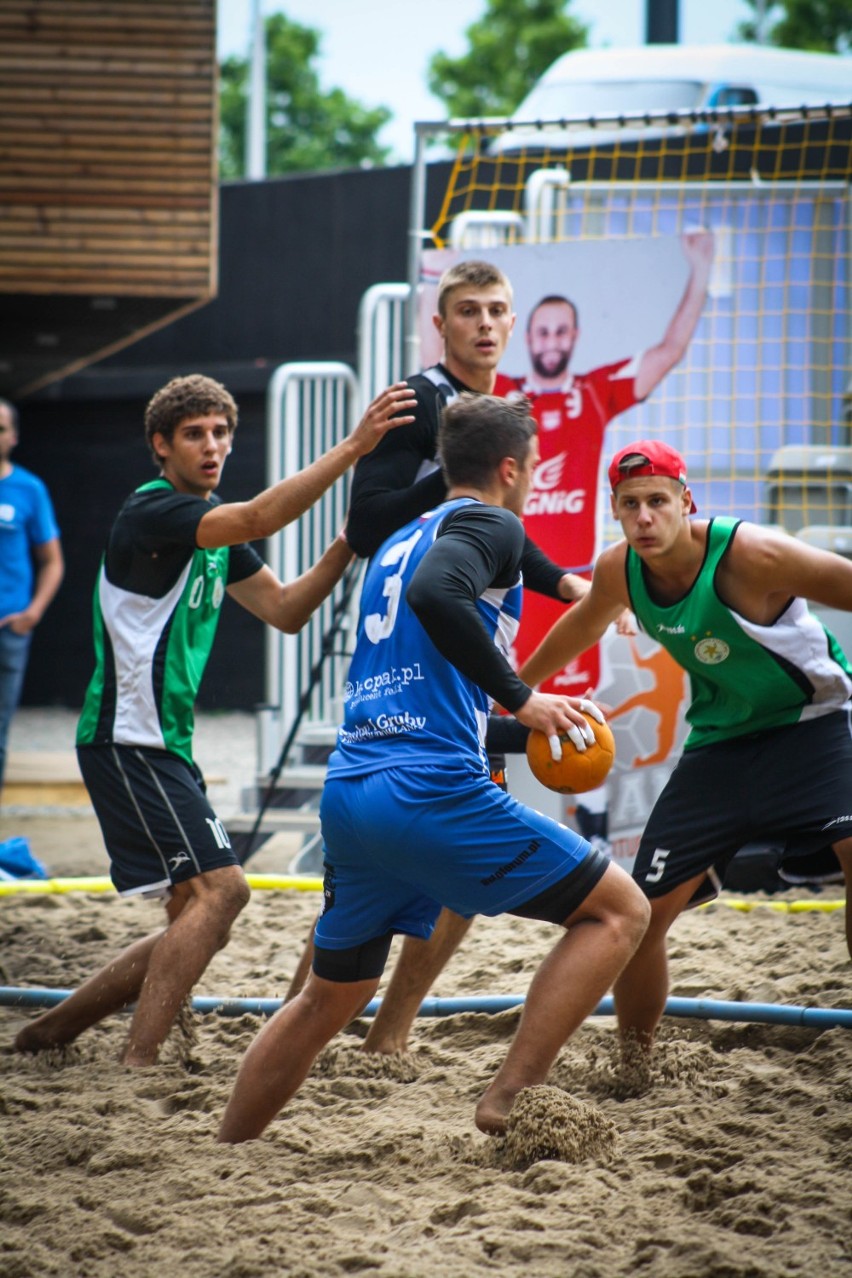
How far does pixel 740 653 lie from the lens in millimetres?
4047

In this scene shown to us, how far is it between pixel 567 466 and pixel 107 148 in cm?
677

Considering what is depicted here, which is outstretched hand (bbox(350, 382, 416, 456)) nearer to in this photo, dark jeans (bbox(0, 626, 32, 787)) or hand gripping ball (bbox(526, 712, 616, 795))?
hand gripping ball (bbox(526, 712, 616, 795))

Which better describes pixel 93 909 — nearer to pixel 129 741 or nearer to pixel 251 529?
pixel 129 741

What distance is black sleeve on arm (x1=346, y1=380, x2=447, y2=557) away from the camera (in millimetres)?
4180

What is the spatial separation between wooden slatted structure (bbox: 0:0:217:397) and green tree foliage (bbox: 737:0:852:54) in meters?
23.2

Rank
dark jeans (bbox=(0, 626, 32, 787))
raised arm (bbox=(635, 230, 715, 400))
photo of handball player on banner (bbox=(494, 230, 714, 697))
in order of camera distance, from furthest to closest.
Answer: dark jeans (bbox=(0, 626, 32, 787))
photo of handball player on banner (bbox=(494, 230, 714, 697))
raised arm (bbox=(635, 230, 715, 400))

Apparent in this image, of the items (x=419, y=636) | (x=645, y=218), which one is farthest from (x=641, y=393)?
(x=419, y=636)

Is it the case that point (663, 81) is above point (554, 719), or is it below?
above

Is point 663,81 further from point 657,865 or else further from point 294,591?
point 657,865

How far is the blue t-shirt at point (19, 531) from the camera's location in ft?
29.2

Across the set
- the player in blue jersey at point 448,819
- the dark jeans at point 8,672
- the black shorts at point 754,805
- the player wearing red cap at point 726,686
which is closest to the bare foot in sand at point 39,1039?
the player in blue jersey at point 448,819

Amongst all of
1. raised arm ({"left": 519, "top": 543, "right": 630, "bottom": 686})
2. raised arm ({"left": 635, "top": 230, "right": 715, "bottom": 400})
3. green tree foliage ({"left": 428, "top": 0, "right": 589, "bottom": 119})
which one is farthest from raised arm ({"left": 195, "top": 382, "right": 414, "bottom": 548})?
green tree foliage ({"left": 428, "top": 0, "right": 589, "bottom": 119})

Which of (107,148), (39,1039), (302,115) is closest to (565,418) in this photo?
(39,1039)

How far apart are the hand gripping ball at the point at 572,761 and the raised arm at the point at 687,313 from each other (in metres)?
3.99
